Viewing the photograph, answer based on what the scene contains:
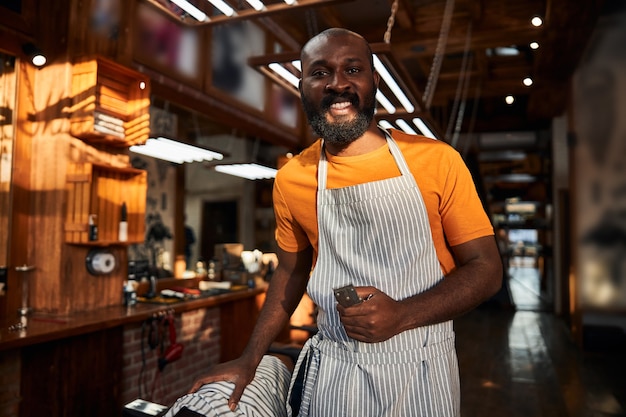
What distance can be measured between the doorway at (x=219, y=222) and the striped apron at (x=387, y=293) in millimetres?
9751

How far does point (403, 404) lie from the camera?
1.24 meters

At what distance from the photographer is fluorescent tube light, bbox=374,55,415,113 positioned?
3.36 metres

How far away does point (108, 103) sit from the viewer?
4.08 metres

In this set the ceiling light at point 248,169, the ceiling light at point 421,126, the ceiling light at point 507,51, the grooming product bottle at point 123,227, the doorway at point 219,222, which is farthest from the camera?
the doorway at point 219,222

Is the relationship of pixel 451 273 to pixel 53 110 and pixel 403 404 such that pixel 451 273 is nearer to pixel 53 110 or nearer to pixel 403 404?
pixel 403 404

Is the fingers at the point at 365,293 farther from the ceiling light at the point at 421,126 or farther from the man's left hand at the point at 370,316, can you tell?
the ceiling light at the point at 421,126

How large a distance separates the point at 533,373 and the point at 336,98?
5.01 metres

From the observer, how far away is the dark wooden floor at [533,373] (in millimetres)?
4398

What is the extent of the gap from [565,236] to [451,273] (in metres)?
8.64

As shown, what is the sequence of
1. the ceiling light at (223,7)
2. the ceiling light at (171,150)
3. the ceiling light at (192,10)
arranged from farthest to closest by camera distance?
the ceiling light at (171,150) → the ceiling light at (223,7) → the ceiling light at (192,10)

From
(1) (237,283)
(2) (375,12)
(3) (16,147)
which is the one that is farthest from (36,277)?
(2) (375,12)

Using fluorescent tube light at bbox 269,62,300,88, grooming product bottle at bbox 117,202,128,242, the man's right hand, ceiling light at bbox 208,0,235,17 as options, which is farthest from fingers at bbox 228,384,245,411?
grooming product bottle at bbox 117,202,128,242

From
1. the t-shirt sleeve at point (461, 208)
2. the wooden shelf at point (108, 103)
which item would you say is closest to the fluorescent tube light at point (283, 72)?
the wooden shelf at point (108, 103)

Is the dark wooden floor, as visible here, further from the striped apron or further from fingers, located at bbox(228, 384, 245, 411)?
fingers, located at bbox(228, 384, 245, 411)
